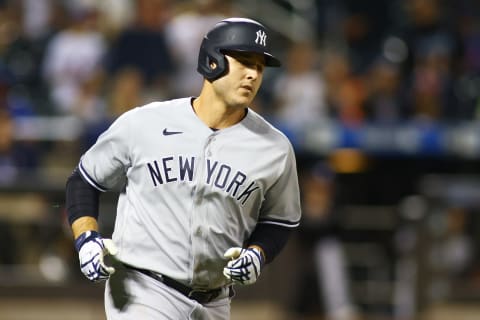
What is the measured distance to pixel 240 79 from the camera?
4.41 meters

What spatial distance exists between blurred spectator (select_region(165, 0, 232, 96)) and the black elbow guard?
6.38 metres

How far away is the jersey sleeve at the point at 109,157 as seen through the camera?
446 cm

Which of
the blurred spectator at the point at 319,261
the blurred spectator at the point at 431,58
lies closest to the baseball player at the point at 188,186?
the blurred spectator at the point at 319,261

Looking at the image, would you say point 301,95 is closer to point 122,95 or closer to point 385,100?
point 385,100

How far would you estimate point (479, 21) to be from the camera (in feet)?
40.5

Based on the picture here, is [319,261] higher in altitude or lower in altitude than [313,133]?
lower

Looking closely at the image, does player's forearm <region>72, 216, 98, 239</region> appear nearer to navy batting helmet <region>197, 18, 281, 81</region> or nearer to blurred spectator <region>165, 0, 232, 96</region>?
navy batting helmet <region>197, 18, 281, 81</region>

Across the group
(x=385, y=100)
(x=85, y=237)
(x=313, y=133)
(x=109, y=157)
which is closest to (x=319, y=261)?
(x=313, y=133)

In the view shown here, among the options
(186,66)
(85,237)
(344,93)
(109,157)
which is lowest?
(344,93)

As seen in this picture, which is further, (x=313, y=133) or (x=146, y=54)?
(x=146, y=54)

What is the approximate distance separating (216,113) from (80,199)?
655 millimetres

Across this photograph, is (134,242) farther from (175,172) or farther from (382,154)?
(382,154)

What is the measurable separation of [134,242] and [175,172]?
12.9 inches

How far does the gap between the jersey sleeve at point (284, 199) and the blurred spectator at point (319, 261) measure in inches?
205
